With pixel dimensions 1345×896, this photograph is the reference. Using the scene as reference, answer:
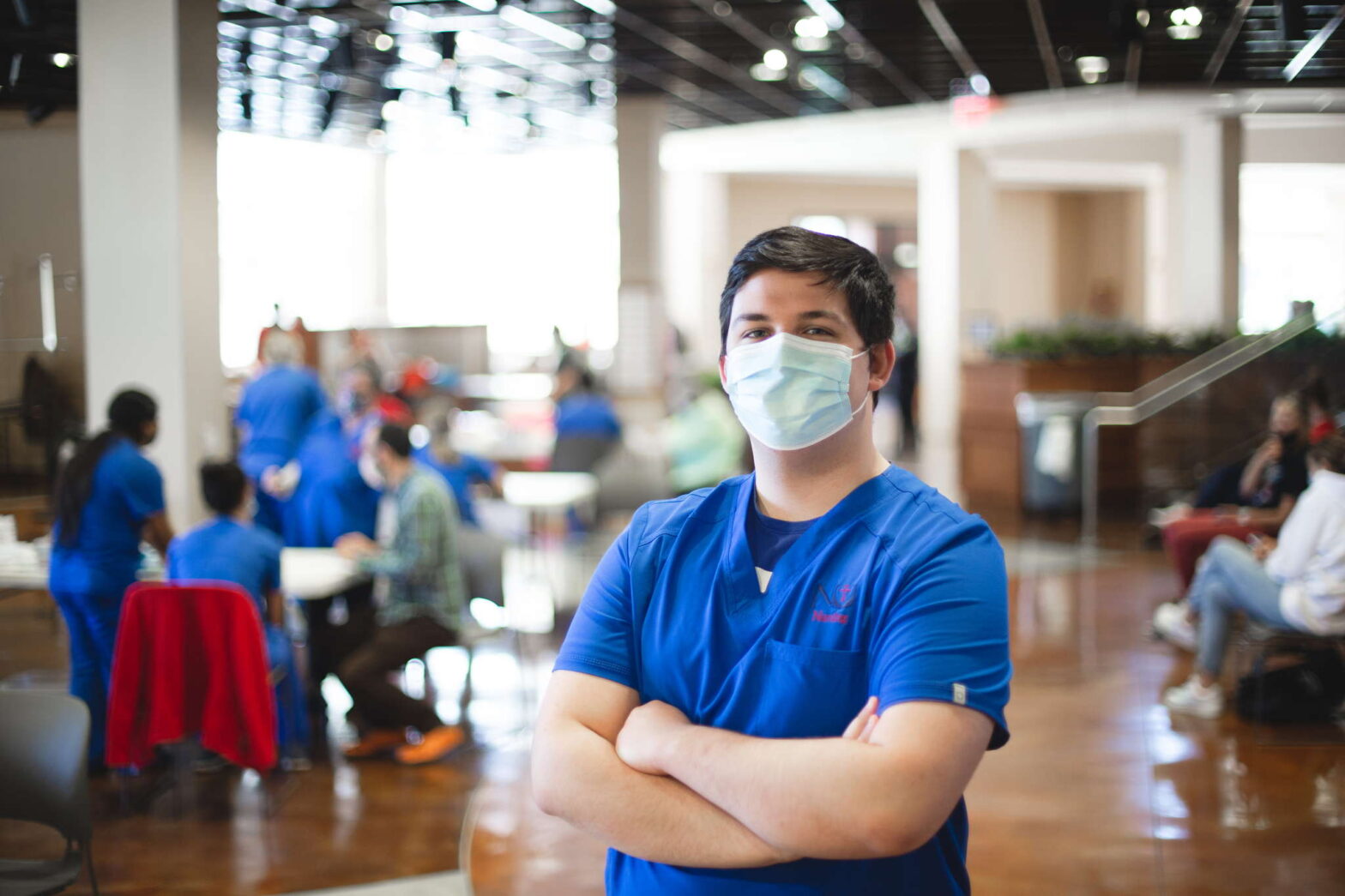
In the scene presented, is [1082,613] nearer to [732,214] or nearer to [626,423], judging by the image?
[626,423]

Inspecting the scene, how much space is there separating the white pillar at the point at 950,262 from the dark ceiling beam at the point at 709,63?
1916mm

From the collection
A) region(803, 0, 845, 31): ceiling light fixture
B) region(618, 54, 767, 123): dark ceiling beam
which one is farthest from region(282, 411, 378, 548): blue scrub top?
region(618, 54, 767, 123): dark ceiling beam

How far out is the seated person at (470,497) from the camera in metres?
5.23

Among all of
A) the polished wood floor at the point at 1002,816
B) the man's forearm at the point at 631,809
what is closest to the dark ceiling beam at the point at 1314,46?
the polished wood floor at the point at 1002,816

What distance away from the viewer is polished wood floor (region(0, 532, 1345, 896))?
3520 millimetres

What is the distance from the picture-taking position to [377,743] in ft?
16.1

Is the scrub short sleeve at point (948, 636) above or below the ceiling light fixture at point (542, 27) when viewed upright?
below

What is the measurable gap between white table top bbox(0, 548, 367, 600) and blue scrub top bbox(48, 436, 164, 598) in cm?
11

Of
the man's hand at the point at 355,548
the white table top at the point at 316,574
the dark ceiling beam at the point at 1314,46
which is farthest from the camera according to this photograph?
the dark ceiling beam at the point at 1314,46

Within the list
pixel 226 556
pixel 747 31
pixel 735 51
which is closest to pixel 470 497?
pixel 226 556

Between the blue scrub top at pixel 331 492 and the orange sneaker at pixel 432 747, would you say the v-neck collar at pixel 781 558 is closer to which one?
the orange sneaker at pixel 432 747

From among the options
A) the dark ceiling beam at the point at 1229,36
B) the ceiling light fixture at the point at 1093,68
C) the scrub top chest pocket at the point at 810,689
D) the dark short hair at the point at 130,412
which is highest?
the ceiling light fixture at the point at 1093,68

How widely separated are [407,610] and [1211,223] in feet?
22.7

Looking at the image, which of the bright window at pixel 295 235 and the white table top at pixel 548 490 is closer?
the white table top at pixel 548 490
